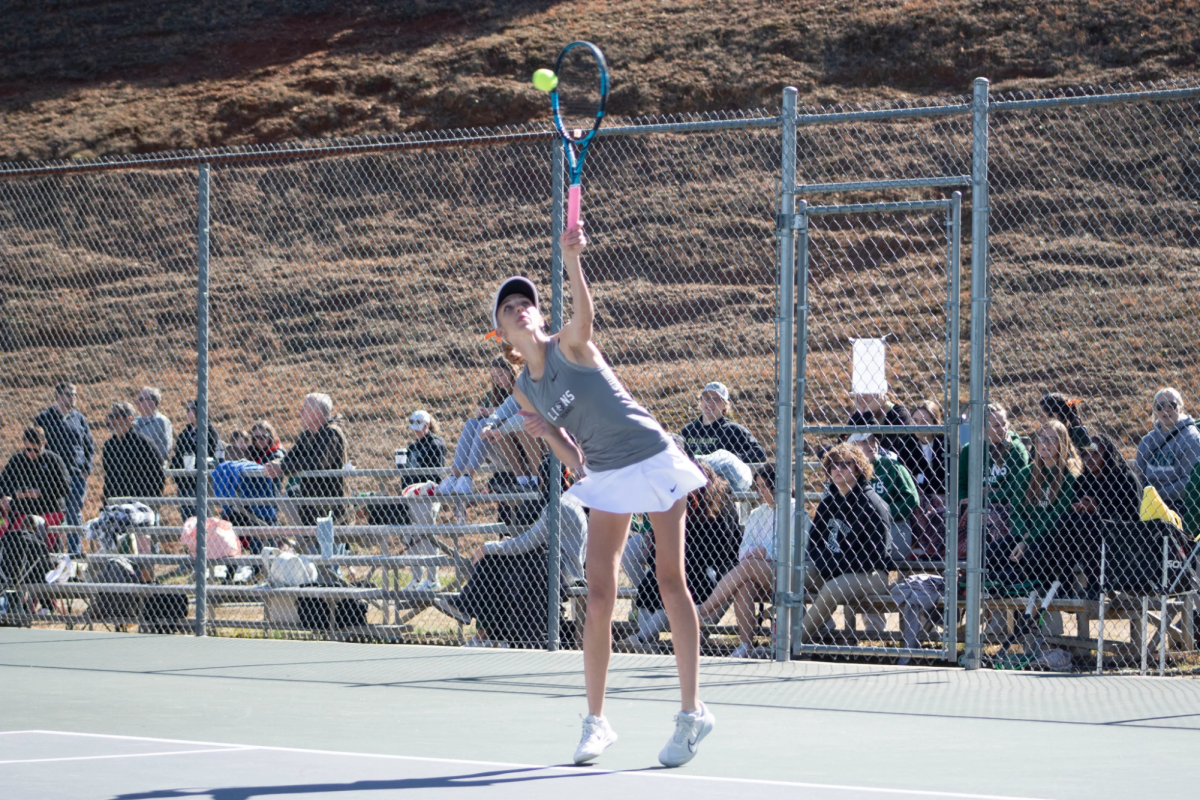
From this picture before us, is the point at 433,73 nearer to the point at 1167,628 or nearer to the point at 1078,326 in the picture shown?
the point at 1078,326

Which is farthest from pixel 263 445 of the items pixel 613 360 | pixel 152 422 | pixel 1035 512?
pixel 613 360

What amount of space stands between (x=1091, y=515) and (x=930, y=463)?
4.46 ft

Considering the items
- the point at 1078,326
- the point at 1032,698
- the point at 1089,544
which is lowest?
the point at 1032,698

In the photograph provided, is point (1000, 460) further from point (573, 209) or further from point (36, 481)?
point (36, 481)

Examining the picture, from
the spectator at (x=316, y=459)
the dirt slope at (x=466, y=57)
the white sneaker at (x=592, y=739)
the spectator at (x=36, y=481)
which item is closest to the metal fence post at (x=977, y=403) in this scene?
the white sneaker at (x=592, y=739)

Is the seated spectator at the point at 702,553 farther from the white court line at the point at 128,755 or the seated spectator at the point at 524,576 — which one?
the white court line at the point at 128,755

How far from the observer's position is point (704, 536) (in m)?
10.1

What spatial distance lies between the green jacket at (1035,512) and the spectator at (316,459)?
4452 mm

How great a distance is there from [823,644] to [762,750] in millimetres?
3330

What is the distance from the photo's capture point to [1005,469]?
9992 mm

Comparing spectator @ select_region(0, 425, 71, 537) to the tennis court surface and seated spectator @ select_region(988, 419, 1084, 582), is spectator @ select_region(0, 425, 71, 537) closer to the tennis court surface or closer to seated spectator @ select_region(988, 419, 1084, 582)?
the tennis court surface

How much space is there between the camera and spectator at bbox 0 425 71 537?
12398 millimetres

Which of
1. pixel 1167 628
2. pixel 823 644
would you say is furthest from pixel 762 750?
pixel 1167 628

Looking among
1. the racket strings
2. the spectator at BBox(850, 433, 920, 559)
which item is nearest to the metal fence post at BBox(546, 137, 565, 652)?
the spectator at BBox(850, 433, 920, 559)
